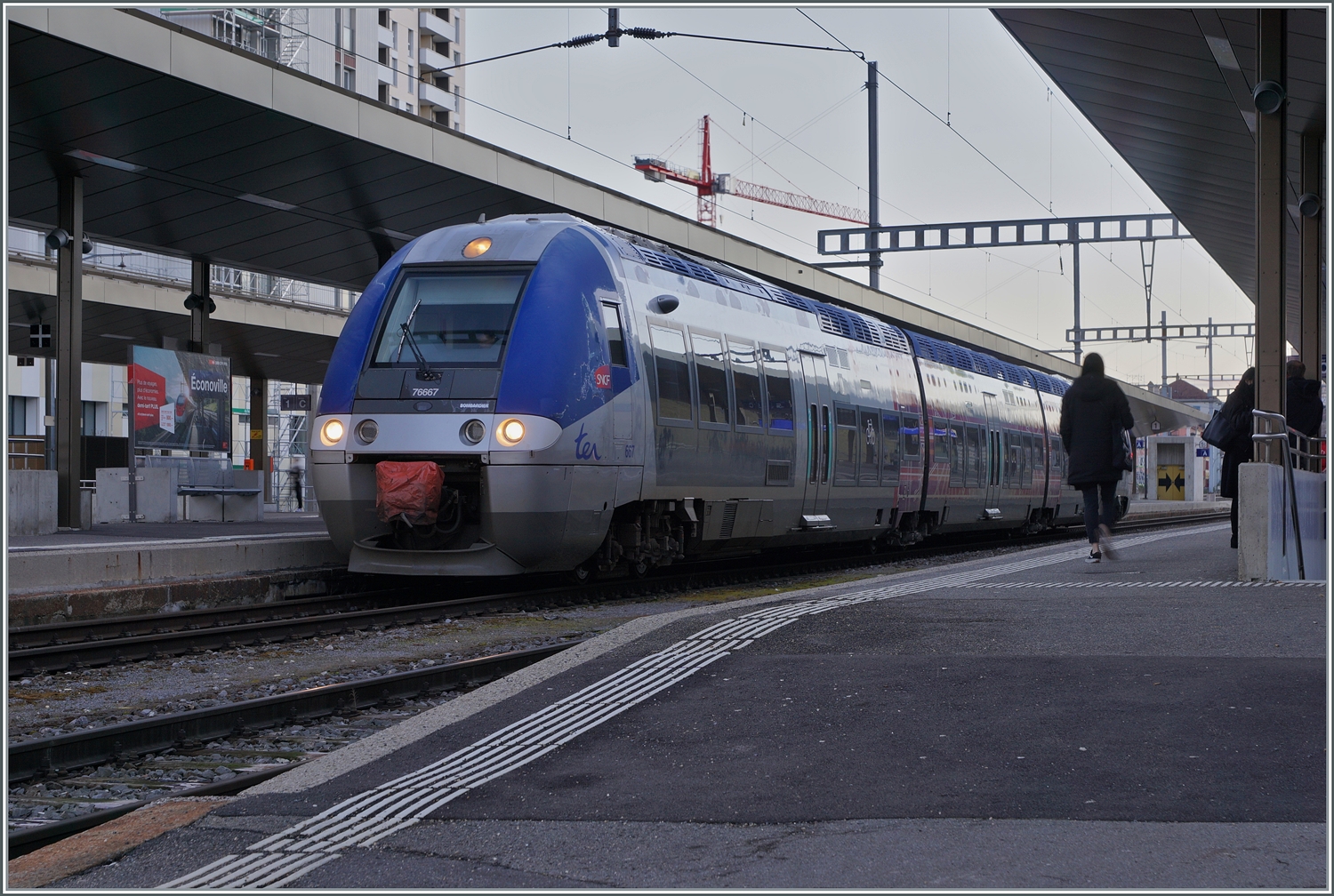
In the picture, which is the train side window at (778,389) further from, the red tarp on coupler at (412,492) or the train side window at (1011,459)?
the train side window at (1011,459)

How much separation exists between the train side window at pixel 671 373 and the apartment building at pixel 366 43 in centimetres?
4317

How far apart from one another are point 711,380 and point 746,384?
0.79 metres

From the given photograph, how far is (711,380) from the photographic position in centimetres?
1334

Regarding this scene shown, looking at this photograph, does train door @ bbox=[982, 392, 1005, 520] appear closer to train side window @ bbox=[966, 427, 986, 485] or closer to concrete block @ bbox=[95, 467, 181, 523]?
train side window @ bbox=[966, 427, 986, 485]

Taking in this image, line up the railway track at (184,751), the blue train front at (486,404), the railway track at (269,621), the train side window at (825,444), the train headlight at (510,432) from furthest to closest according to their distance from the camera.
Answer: the train side window at (825,444), the blue train front at (486,404), the train headlight at (510,432), the railway track at (269,621), the railway track at (184,751)

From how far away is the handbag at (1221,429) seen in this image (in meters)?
12.3

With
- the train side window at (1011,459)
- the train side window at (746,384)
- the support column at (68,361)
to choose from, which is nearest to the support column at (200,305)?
the support column at (68,361)

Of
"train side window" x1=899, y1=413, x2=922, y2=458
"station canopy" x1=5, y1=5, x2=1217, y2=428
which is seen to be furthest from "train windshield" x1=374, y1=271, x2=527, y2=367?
"train side window" x1=899, y1=413, x2=922, y2=458

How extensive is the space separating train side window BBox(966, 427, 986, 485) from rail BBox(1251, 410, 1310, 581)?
10.8 metres

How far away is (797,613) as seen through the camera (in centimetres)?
827

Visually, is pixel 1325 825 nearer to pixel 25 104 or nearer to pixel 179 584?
pixel 179 584

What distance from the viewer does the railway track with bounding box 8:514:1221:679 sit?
8.88 meters

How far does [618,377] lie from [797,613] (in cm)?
399

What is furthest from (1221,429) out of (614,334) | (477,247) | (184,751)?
(184,751)
